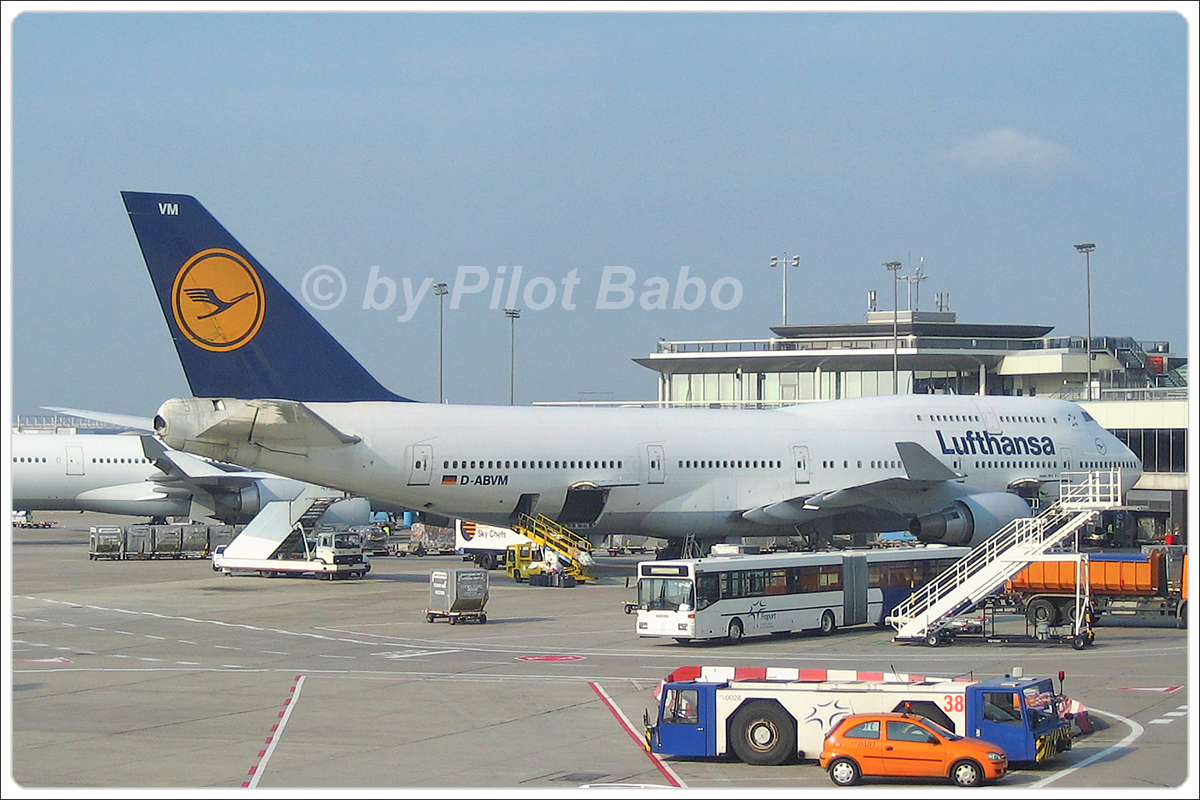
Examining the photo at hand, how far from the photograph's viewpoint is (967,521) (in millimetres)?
54062

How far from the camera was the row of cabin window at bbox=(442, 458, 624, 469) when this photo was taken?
50344mm

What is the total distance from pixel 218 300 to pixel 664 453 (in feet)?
56.9

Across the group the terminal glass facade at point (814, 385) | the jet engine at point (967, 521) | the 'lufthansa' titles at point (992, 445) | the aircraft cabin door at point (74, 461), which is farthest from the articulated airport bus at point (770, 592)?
the terminal glass facade at point (814, 385)

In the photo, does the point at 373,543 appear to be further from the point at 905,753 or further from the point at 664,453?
the point at 905,753

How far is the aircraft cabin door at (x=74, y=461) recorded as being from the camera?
262 ft

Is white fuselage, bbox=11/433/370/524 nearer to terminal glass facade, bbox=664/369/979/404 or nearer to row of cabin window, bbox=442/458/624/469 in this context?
row of cabin window, bbox=442/458/624/469

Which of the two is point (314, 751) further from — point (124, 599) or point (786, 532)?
point (786, 532)

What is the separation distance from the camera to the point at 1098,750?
75.2 feet

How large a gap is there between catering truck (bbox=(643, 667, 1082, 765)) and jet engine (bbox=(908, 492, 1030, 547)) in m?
31.7

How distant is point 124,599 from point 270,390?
8.47 metres

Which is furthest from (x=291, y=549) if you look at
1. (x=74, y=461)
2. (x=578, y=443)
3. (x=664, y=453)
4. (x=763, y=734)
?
(x=763, y=734)

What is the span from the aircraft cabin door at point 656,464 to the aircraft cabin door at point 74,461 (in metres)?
39.5

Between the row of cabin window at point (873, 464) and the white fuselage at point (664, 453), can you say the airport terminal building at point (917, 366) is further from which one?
the row of cabin window at point (873, 464)

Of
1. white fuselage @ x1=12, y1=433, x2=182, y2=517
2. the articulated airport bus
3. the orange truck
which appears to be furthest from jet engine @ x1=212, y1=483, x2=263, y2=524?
the orange truck
